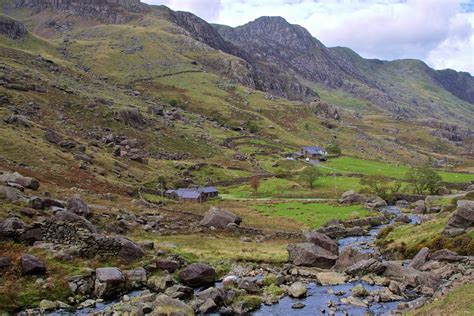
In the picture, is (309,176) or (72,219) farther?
(309,176)

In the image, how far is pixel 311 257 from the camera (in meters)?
52.2

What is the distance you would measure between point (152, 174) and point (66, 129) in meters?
30.7

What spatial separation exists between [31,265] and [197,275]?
13.7 metres

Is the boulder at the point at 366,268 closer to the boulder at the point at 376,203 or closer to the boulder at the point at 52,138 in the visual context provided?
the boulder at the point at 376,203

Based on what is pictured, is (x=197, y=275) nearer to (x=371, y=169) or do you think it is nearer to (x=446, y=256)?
(x=446, y=256)

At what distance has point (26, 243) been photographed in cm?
4003

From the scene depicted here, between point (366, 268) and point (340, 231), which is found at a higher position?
point (366, 268)

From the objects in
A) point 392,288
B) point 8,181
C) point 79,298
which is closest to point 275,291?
point 392,288

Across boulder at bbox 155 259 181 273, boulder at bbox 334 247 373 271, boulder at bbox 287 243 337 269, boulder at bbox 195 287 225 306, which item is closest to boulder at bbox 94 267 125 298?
boulder at bbox 155 259 181 273

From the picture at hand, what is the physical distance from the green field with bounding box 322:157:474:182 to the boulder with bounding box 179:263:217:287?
11435 cm

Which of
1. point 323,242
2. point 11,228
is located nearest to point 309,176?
point 323,242

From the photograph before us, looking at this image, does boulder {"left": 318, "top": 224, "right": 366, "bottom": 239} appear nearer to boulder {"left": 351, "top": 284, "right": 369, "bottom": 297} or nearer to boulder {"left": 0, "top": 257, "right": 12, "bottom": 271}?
boulder {"left": 351, "top": 284, "right": 369, "bottom": 297}

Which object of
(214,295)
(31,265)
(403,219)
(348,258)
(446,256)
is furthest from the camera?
(403,219)

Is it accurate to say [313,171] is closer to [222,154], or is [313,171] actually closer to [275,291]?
[222,154]
